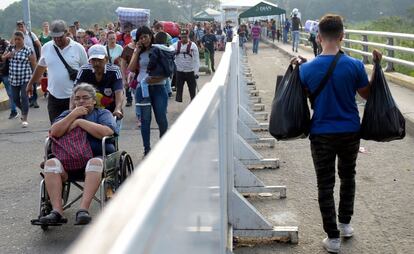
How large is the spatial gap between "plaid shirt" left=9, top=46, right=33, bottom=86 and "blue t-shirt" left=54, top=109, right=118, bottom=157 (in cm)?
615

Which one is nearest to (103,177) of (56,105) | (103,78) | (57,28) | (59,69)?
(103,78)

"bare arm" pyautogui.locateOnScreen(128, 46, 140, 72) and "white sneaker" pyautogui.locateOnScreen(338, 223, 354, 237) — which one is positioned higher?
"bare arm" pyautogui.locateOnScreen(128, 46, 140, 72)

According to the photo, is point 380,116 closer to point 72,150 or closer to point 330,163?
point 330,163

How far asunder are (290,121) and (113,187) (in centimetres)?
186

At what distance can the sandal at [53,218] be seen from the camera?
494 cm

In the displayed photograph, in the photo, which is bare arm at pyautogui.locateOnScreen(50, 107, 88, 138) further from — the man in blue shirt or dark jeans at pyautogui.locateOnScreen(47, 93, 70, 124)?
the man in blue shirt

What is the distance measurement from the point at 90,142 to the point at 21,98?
245 inches

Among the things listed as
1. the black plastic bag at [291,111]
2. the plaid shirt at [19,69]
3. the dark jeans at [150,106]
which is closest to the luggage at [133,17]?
the plaid shirt at [19,69]

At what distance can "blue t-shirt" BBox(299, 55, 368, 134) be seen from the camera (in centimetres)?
416

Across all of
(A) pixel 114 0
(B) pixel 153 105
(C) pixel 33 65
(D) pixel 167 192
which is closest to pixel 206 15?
(A) pixel 114 0

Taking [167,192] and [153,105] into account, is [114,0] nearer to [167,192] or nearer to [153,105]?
[153,105]

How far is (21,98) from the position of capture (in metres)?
11.1

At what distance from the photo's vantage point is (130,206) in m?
0.98

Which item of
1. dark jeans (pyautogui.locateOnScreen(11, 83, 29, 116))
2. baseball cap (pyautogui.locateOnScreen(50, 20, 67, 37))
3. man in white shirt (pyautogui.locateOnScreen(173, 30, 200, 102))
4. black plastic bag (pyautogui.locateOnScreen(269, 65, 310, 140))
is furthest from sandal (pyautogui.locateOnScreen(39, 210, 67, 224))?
man in white shirt (pyautogui.locateOnScreen(173, 30, 200, 102))
